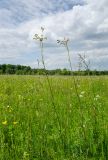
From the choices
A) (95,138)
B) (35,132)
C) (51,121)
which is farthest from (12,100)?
(95,138)

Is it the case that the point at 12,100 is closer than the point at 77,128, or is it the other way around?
the point at 77,128

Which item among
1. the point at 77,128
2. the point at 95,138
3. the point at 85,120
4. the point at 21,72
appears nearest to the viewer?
the point at 95,138

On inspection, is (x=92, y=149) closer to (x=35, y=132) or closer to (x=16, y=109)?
(x=35, y=132)

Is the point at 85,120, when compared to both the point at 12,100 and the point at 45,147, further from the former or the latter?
the point at 12,100

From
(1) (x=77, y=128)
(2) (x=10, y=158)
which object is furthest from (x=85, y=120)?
(2) (x=10, y=158)

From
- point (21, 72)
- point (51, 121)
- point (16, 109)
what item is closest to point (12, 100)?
point (16, 109)

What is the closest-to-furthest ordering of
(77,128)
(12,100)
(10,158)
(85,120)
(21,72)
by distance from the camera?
(10,158) < (77,128) < (85,120) < (12,100) < (21,72)

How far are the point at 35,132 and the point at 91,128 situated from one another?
0.61 meters

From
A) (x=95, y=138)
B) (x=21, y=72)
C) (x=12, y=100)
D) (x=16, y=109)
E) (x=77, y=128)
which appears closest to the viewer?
(x=95, y=138)

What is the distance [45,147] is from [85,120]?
94 cm

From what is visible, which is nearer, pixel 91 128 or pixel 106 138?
pixel 106 138

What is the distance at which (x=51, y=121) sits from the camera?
4.53m

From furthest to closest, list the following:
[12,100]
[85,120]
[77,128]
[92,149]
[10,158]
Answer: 1. [12,100]
2. [85,120]
3. [77,128]
4. [92,149]
5. [10,158]

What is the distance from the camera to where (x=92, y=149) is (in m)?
3.56
